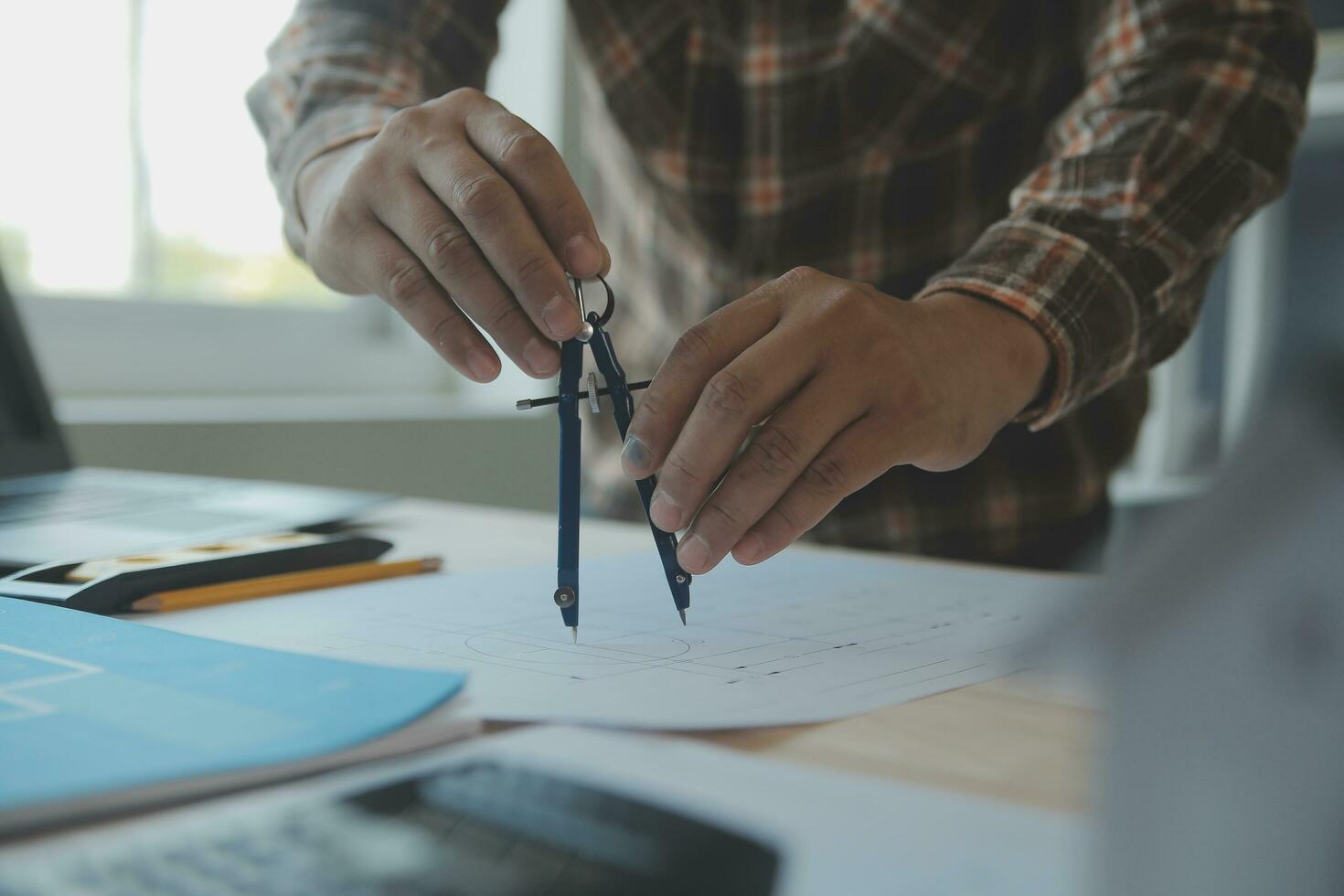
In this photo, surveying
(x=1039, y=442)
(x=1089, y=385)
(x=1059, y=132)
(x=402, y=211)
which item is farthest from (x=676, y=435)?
(x=1039, y=442)

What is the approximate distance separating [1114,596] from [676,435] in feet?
1.64

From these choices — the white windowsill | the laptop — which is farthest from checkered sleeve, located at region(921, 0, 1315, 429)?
the white windowsill

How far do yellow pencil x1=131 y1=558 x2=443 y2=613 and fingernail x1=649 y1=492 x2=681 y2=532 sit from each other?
0.24 m

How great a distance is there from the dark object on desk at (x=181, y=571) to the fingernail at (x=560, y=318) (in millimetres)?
259

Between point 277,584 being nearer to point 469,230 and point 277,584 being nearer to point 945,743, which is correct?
point 469,230

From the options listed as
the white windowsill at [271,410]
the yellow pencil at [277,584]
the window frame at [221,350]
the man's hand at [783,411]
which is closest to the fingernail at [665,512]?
the man's hand at [783,411]

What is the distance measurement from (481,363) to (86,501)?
48 cm

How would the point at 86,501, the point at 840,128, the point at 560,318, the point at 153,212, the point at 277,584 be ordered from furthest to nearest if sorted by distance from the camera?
the point at 153,212 → the point at 840,128 → the point at 86,501 → the point at 277,584 → the point at 560,318

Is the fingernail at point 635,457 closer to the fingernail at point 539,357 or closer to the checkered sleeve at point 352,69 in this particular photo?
the fingernail at point 539,357

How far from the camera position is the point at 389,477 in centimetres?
154

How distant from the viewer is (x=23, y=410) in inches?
42.9

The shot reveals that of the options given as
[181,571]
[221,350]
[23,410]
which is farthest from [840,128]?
[221,350]

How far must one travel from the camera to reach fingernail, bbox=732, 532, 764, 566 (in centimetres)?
60

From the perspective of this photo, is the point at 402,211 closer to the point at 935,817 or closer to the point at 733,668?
the point at 733,668
